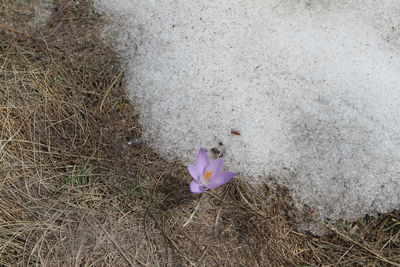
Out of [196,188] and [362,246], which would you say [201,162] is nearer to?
[196,188]

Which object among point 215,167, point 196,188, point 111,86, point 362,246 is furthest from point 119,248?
point 362,246

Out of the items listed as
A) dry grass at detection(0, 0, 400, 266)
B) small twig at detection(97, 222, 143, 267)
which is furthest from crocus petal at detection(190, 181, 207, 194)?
small twig at detection(97, 222, 143, 267)

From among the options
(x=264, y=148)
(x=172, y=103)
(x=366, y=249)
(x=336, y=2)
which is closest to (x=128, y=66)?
(x=172, y=103)

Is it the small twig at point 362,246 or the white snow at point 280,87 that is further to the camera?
Result: the white snow at point 280,87

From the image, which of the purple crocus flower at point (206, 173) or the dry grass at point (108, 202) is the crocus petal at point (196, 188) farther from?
the dry grass at point (108, 202)

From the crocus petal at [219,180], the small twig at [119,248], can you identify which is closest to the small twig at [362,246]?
the crocus petal at [219,180]

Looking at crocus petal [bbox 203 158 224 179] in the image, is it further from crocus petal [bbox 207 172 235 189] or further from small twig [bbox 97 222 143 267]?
small twig [bbox 97 222 143 267]

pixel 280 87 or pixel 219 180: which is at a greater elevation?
pixel 280 87
